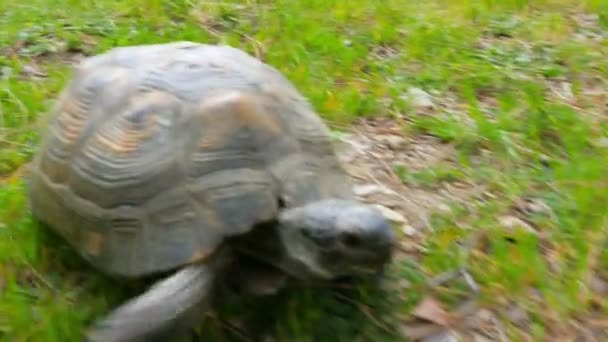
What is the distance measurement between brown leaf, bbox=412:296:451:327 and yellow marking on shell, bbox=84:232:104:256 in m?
0.73

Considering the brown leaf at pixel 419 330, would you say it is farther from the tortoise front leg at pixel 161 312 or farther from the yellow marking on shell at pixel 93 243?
the yellow marking on shell at pixel 93 243

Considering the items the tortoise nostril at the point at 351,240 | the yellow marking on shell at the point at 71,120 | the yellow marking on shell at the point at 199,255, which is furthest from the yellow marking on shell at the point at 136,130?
the tortoise nostril at the point at 351,240

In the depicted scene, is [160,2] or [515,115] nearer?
[515,115]

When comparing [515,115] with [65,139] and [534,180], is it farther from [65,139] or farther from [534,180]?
[65,139]

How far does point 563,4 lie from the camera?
406cm

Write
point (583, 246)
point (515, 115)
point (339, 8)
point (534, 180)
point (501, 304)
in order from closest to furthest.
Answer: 1. point (501, 304)
2. point (583, 246)
3. point (534, 180)
4. point (515, 115)
5. point (339, 8)

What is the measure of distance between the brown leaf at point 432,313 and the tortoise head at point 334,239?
271 millimetres

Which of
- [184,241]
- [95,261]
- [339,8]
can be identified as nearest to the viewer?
[184,241]

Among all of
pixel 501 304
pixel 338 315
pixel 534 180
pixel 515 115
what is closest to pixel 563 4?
pixel 515 115

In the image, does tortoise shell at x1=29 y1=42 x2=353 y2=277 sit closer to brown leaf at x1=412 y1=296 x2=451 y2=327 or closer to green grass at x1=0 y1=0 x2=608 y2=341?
green grass at x1=0 y1=0 x2=608 y2=341

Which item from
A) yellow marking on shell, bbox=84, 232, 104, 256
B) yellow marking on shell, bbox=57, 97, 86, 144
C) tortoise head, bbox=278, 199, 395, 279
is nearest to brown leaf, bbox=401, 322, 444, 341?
tortoise head, bbox=278, 199, 395, 279

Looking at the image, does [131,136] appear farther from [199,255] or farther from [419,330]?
[419,330]

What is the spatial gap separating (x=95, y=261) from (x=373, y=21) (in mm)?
2140

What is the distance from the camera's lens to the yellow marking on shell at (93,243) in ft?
6.26
